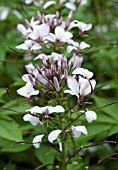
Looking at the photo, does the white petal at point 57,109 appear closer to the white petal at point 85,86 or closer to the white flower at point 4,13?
the white petal at point 85,86

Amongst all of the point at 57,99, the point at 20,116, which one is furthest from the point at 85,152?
the point at 57,99

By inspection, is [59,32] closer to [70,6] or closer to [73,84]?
[73,84]

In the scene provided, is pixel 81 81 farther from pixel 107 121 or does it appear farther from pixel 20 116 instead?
pixel 20 116

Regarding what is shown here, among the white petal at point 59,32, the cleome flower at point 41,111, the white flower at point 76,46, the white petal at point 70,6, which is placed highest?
the white petal at point 70,6

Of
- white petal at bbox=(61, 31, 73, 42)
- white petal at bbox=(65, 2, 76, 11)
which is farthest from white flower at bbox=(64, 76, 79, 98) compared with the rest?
white petal at bbox=(65, 2, 76, 11)

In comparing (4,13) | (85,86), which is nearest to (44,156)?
(85,86)

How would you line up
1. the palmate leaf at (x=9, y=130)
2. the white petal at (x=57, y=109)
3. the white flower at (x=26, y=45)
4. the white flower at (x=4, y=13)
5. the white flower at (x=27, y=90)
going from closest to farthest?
1. the white petal at (x=57, y=109)
2. the white flower at (x=27, y=90)
3. the palmate leaf at (x=9, y=130)
4. the white flower at (x=26, y=45)
5. the white flower at (x=4, y=13)

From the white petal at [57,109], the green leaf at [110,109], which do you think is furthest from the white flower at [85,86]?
the green leaf at [110,109]
